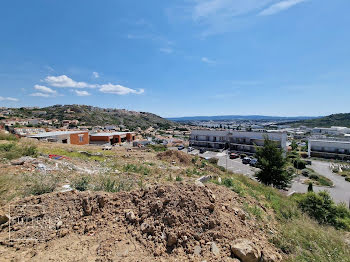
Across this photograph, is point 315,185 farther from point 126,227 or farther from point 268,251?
point 126,227

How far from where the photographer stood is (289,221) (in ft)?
17.1

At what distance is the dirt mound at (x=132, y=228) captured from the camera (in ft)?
10.2

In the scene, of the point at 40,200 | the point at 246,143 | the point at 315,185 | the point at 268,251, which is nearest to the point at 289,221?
the point at 268,251

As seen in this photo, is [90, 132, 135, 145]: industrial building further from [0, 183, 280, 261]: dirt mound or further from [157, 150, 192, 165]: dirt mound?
[0, 183, 280, 261]: dirt mound

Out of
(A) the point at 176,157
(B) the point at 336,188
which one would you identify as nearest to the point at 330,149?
(B) the point at 336,188

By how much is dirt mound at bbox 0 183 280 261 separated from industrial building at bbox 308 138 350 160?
5930cm

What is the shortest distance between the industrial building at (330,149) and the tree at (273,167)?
152 ft

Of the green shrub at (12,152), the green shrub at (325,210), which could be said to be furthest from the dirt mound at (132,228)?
the green shrub at (325,210)

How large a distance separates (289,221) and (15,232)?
7.08 metres

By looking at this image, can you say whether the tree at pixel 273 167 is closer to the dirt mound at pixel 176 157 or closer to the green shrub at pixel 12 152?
the dirt mound at pixel 176 157

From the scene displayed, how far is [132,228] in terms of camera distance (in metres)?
3.60

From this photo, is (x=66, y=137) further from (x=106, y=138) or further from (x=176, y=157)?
(x=176, y=157)

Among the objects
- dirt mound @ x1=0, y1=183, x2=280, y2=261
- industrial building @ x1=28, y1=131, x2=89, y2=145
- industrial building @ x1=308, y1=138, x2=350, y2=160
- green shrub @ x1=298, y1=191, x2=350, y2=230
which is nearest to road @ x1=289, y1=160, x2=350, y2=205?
green shrub @ x1=298, y1=191, x2=350, y2=230

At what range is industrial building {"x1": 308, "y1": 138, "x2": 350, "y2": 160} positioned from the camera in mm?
44834
